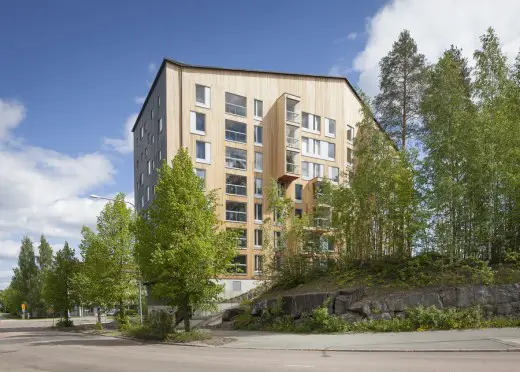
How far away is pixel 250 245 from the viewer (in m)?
44.2

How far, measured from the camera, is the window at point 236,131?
145ft

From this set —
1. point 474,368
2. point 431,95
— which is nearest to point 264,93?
point 431,95

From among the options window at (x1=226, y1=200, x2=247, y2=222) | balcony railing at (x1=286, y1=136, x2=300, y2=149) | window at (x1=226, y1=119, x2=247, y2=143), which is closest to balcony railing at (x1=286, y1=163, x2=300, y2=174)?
balcony railing at (x1=286, y1=136, x2=300, y2=149)

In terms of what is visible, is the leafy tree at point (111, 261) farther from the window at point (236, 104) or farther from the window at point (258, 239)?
the window at point (236, 104)

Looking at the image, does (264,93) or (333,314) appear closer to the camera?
(333,314)

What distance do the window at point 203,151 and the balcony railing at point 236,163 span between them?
199 cm

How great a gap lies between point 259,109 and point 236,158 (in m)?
5.55

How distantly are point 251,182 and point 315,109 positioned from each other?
34.6ft

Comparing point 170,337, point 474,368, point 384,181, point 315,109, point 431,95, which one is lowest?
point 170,337

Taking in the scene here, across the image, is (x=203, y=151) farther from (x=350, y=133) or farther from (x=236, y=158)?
(x=350, y=133)

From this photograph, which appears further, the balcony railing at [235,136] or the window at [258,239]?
the window at [258,239]

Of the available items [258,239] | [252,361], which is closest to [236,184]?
[258,239]

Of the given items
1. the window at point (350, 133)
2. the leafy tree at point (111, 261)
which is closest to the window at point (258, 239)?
the leafy tree at point (111, 261)

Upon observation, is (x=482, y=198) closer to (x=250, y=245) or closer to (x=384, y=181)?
(x=384, y=181)
